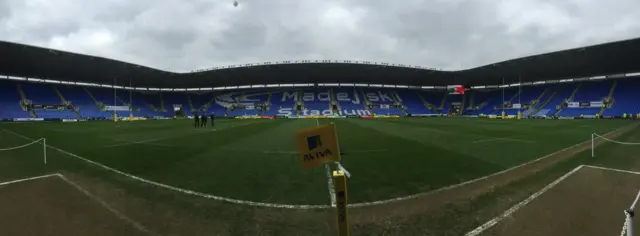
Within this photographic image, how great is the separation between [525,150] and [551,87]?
60.4 metres

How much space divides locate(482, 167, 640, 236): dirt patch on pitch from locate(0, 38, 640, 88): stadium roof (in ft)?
137

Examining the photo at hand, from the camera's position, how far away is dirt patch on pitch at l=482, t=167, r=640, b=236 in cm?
383

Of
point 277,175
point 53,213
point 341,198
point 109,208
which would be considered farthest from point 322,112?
point 341,198

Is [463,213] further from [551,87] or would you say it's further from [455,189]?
[551,87]

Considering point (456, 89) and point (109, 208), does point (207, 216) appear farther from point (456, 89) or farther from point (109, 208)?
point (456, 89)

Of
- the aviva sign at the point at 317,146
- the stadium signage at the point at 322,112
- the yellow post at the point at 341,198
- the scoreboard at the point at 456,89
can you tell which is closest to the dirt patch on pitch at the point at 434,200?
the yellow post at the point at 341,198

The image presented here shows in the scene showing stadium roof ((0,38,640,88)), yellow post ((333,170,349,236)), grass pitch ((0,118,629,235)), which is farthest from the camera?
stadium roof ((0,38,640,88))

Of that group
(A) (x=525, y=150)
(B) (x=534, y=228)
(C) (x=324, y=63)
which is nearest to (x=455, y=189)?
(B) (x=534, y=228)

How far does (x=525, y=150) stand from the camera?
10.9m

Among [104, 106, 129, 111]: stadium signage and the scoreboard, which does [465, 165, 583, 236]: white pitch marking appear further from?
the scoreboard

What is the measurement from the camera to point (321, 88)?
72.2m

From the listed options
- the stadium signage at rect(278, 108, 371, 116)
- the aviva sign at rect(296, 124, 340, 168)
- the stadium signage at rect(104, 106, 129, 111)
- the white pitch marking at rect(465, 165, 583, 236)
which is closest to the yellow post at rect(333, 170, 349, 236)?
the aviva sign at rect(296, 124, 340, 168)

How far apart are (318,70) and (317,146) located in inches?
2197

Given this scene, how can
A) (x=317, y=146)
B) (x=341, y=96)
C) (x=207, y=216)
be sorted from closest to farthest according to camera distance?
(x=317, y=146), (x=207, y=216), (x=341, y=96)
